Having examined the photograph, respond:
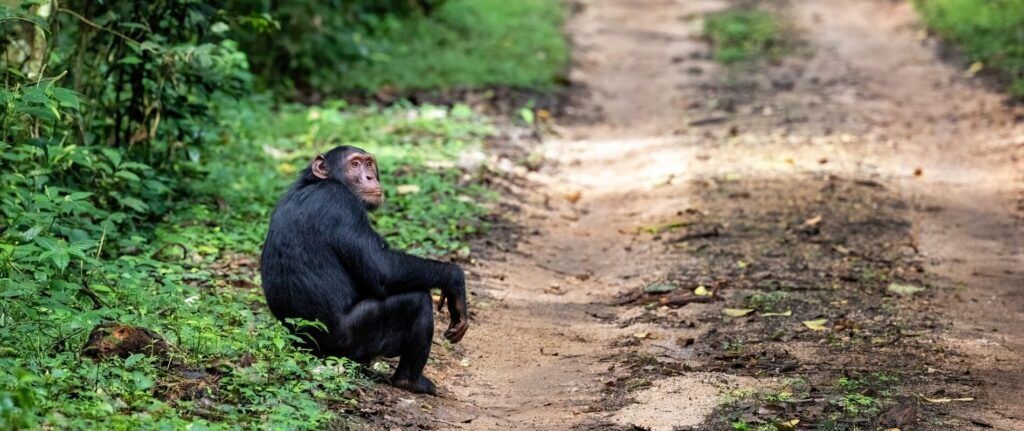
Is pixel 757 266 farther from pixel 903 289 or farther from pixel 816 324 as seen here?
pixel 816 324

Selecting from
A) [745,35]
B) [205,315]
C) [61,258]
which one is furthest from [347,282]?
[745,35]

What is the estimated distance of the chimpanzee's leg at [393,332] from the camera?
605 centimetres

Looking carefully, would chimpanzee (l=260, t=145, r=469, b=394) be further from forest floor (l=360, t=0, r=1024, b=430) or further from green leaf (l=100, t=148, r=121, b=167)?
green leaf (l=100, t=148, r=121, b=167)

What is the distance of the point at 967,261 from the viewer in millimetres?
9281

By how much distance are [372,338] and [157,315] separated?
1.18 meters

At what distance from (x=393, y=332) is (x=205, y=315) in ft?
3.64

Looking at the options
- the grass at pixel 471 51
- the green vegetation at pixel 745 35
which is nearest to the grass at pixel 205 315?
the grass at pixel 471 51

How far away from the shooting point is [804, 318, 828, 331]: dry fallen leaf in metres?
7.49

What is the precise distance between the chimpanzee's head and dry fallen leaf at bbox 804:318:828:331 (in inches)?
112

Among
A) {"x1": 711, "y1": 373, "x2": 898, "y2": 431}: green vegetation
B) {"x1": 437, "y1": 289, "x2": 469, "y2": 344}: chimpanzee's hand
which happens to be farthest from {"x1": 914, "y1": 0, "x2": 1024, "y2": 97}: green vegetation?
{"x1": 437, "y1": 289, "x2": 469, "y2": 344}: chimpanzee's hand

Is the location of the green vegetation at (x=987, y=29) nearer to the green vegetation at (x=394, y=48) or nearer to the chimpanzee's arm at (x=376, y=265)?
the green vegetation at (x=394, y=48)

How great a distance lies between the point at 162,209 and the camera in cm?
895

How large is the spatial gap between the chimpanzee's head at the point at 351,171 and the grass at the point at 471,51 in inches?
360

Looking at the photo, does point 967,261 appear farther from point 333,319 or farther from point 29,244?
→ point 29,244
